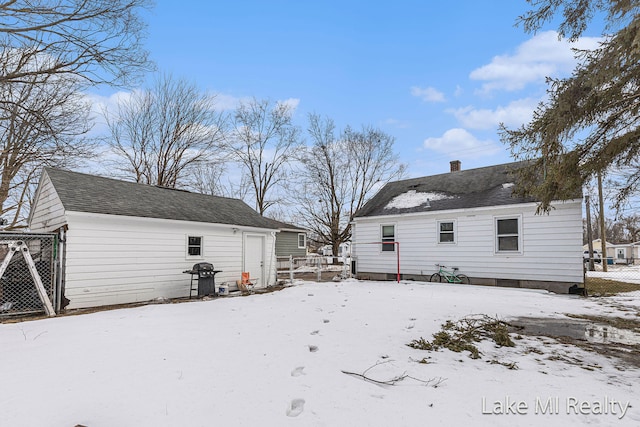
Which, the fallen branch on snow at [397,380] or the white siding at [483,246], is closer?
the fallen branch on snow at [397,380]

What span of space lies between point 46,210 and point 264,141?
19641mm

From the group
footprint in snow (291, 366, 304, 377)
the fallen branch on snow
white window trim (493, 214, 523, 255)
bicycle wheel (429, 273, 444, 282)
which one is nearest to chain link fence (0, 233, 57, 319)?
footprint in snow (291, 366, 304, 377)

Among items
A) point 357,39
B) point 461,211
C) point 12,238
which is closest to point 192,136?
point 357,39

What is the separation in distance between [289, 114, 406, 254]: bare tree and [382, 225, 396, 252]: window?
10982mm

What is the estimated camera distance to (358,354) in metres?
4.15

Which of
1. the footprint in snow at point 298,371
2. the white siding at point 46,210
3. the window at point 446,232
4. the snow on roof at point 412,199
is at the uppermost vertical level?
the snow on roof at point 412,199

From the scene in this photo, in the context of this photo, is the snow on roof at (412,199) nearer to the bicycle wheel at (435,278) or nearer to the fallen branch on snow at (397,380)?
the bicycle wheel at (435,278)

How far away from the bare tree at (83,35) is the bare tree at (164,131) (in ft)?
46.3

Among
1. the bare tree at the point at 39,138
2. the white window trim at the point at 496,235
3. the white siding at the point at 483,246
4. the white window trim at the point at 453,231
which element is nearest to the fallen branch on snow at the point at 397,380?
the white siding at the point at 483,246

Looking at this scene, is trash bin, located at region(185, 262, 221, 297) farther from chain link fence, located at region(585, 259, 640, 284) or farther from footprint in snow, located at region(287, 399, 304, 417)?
chain link fence, located at region(585, 259, 640, 284)

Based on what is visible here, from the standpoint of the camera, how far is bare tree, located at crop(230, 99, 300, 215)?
27969 millimetres

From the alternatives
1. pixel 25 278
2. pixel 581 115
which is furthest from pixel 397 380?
pixel 25 278

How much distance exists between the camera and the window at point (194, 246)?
11.3 meters

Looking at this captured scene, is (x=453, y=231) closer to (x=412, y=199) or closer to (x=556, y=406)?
(x=412, y=199)
